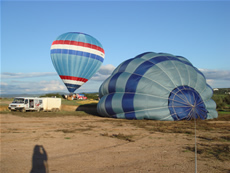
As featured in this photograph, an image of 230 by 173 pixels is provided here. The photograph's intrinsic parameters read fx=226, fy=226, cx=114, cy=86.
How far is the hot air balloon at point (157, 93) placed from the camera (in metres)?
12.2

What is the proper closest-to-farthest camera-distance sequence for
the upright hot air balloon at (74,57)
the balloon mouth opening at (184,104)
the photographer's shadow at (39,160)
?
the photographer's shadow at (39,160)
the balloon mouth opening at (184,104)
the upright hot air balloon at (74,57)

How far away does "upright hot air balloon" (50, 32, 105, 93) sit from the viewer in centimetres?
2459

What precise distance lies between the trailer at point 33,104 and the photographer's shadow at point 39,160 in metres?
14.0

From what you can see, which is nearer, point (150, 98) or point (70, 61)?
point (150, 98)

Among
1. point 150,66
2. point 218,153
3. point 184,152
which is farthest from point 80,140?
point 150,66

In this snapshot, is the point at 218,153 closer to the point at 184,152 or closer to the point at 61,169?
the point at 184,152

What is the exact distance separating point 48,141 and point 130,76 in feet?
26.0

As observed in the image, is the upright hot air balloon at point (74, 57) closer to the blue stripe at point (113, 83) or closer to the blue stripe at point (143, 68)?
the blue stripe at point (113, 83)

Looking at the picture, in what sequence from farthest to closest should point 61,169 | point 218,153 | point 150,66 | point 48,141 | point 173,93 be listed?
1. point 150,66
2. point 173,93
3. point 48,141
4. point 218,153
5. point 61,169

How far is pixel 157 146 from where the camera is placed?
6.00 metres

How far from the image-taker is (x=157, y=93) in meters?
12.5

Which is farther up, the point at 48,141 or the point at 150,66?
the point at 150,66

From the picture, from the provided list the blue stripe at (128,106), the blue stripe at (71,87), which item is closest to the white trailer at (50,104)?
the blue stripe at (71,87)

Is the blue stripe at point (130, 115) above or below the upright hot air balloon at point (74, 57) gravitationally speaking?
below
